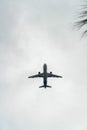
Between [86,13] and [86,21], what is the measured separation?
0.12 meters

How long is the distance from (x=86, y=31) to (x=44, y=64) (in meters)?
140

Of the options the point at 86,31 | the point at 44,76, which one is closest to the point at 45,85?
the point at 44,76

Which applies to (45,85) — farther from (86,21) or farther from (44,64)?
(86,21)

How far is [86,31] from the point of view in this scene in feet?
18.5

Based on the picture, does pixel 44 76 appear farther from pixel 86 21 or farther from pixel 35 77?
pixel 86 21

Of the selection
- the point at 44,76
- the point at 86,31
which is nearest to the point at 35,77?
the point at 44,76

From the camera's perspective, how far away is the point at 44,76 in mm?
142750

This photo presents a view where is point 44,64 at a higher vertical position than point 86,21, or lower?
higher

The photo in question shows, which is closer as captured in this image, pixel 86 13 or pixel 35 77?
pixel 86 13

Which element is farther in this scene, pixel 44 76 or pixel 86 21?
pixel 44 76

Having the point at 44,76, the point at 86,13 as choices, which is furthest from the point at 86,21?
the point at 44,76

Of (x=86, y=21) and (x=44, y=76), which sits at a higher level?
(x=44, y=76)

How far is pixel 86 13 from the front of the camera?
5461mm

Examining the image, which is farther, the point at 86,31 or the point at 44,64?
the point at 44,64
